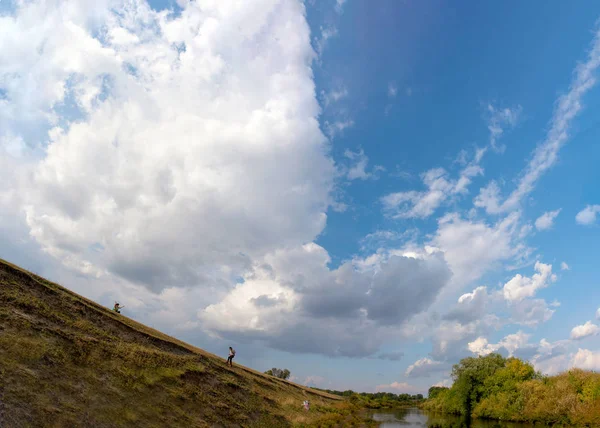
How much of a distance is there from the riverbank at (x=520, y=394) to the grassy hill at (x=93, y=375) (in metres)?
44.2

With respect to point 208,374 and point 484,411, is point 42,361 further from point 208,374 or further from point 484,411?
point 484,411

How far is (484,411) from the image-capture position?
244 ft

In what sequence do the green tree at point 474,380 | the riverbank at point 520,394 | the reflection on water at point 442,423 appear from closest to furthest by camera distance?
the riverbank at point 520,394 → the reflection on water at point 442,423 → the green tree at point 474,380

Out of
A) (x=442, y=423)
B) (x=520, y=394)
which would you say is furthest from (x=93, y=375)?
(x=520, y=394)

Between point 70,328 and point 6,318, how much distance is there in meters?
5.44

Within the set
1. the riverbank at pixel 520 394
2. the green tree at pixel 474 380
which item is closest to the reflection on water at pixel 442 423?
the riverbank at pixel 520 394

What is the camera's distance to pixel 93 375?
Result: 2588 cm

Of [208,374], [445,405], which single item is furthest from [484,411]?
[208,374]

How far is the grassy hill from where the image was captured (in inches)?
822

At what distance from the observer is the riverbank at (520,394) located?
179 ft

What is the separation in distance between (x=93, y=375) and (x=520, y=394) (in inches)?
3021

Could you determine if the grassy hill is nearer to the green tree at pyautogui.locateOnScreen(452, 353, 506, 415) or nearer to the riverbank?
the riverbank

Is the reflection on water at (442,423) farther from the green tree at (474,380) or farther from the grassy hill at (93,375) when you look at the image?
the grassy hill at (93,375)

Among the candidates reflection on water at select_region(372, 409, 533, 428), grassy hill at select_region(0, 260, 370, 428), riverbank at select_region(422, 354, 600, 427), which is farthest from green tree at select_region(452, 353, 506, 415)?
grassy hill at select_region(0, 260, 370, 428)
